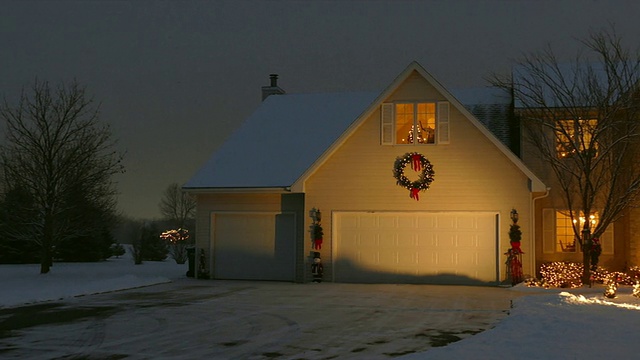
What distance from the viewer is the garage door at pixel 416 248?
1942cm

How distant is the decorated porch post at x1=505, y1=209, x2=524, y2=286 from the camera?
61.7 ft

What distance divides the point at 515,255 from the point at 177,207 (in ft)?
143

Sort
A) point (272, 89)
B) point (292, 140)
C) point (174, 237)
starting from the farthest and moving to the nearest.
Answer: point (174, 237) < point (272, 89) < point (292, 140)

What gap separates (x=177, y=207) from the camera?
5894cm

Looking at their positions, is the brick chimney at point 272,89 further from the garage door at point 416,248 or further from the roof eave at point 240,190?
the garage door at point 416,248

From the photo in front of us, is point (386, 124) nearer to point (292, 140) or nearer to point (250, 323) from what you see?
point (292, 140)

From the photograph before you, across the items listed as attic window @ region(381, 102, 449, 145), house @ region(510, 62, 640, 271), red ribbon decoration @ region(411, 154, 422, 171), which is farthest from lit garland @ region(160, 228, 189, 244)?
house @ region(510, 62, 640, 271)

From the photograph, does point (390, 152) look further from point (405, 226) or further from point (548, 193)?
point (548, 193)

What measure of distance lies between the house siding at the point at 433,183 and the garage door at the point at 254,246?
1.16 meters

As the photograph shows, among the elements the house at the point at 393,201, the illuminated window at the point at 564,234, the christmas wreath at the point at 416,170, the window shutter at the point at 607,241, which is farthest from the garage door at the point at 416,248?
the window shutter at the point at 607,241

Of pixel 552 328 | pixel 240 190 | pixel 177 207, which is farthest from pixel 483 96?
pixel 177 207

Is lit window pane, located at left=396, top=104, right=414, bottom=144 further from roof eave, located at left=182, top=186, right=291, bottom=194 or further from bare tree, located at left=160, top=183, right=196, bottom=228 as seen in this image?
bare tree, located at left=160, top=183, right=196, bottom=228

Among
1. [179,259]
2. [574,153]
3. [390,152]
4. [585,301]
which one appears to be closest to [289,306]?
[585,301]

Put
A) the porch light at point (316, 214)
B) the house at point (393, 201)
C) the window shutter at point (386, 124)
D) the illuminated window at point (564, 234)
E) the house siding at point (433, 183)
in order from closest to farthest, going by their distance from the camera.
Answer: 1. the house siding at point (433, 183)
2. the house at point (393, 201)
3. the window shutter at point (386, 124)
4. the porch light at point (316, 214)
5. the illuminated window at point (564, 234)
